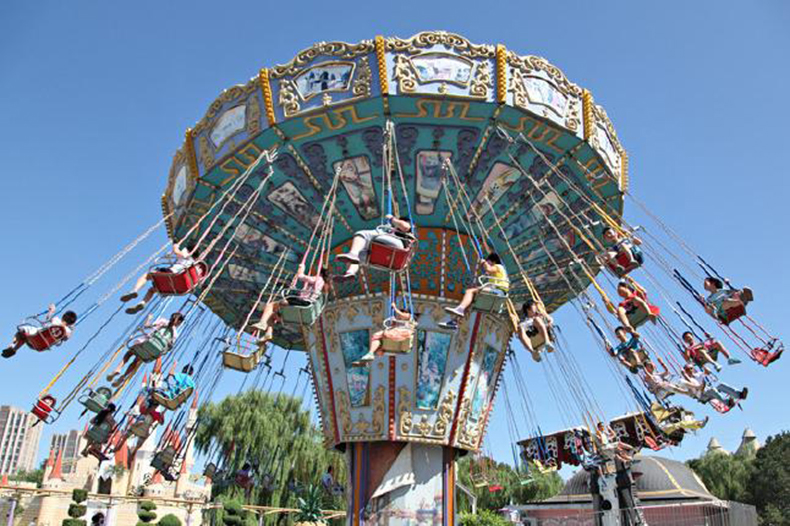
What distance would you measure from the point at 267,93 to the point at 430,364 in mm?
4721

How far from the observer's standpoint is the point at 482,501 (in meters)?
30.6

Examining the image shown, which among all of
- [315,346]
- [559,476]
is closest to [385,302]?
[315,346]

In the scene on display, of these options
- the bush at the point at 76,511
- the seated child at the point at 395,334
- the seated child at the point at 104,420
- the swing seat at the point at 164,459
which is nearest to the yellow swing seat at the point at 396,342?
the seated child at the point at 395,334

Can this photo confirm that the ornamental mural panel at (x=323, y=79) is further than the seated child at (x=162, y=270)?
Yes

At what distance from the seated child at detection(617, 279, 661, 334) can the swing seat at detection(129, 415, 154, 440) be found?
7140mm

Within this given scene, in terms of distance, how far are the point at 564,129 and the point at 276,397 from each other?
20.2 metres

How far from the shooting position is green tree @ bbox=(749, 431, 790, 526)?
94.7 feet

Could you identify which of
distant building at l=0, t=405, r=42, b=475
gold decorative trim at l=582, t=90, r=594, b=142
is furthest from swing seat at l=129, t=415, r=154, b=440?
distant building at l=0, t=405, r=42, b=475

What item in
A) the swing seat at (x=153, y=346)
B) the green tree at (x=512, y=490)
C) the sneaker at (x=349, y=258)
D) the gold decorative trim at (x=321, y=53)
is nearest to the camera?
the sneaker at (x=349, y=258)

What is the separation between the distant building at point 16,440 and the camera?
12712 cm

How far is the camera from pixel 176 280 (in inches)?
301

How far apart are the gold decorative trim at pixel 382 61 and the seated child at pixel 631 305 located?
423 centimetres

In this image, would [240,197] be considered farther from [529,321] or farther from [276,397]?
[276,397]

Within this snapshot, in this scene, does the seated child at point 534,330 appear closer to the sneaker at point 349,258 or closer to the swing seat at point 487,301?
the swing seat at point 487,301
